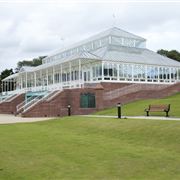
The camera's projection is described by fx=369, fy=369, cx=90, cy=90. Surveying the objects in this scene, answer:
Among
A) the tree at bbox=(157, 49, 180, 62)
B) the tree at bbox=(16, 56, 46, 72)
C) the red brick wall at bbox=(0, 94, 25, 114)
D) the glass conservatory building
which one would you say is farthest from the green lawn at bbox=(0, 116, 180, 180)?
the tree at bbox=(16, 56, 46, 72)

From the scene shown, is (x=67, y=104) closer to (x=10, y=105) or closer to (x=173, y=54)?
(x=10, y=105)

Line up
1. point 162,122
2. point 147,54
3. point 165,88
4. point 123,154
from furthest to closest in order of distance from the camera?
1. point 147,54
2. point 165,88
3. point 162,122
4. point 123,154

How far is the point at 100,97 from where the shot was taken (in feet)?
116

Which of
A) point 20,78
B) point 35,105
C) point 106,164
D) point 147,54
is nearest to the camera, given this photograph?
point 106,164

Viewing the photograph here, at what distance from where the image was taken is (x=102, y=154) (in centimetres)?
1134

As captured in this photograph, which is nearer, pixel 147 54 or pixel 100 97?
pixel 100 97

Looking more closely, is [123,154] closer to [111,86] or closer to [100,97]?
[100,97]

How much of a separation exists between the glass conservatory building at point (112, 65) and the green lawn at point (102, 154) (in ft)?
76.9

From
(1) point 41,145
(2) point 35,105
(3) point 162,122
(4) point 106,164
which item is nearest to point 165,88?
(2) point 35,105

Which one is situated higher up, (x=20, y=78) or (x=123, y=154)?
(x=20, y=78)

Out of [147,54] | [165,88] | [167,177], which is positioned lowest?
[167,177]

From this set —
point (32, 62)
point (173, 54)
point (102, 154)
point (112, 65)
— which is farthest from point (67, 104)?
point (32, 62)

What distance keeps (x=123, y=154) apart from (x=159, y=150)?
135 centimetres

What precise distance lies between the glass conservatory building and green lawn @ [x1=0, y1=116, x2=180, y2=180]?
23.4 m
